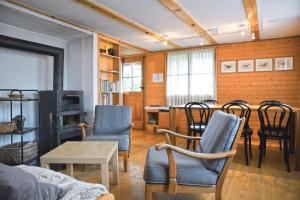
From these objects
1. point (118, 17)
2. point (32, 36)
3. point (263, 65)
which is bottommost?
point (263, 65)

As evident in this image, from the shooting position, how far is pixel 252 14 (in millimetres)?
3348

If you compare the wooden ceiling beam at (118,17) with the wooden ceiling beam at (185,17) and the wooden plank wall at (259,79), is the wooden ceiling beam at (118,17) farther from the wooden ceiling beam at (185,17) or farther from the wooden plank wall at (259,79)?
the wooden plank wall at (259,79)

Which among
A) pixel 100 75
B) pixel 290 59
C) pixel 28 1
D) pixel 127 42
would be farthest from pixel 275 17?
pixel 28 1

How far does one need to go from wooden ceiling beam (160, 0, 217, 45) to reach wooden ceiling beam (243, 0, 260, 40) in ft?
2.61

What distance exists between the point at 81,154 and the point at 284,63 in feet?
15.0

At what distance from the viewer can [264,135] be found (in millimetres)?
3189

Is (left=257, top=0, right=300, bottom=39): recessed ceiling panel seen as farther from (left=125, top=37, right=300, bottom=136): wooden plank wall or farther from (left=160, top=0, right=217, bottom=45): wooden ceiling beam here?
(left=160, top=0, right=217, bottom=45): wooden ceiling beam

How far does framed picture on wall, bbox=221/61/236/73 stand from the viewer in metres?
5.21

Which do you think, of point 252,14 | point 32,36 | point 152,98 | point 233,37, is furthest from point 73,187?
point 152,98

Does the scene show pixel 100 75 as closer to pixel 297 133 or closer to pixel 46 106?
pixel 46 106

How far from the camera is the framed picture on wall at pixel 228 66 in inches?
205

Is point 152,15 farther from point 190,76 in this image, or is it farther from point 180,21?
point 190,76

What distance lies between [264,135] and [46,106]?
3.28 meters

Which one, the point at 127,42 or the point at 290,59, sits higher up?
the point at 127,42
